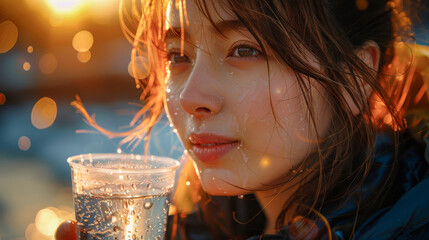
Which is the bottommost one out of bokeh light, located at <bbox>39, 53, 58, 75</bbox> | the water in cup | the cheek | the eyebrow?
the water in cup

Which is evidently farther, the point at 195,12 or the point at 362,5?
the point at 362,5

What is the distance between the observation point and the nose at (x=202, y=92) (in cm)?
127

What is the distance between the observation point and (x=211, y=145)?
4.41ft

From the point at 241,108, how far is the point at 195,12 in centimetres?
32

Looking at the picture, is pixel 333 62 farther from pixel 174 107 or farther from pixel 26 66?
pixel 26 66

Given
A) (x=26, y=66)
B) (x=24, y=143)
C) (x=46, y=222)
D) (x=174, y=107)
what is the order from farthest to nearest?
(x=26, y=66) → (x=24, y=143) → (x=46, y=222) → (x=174, y=107)

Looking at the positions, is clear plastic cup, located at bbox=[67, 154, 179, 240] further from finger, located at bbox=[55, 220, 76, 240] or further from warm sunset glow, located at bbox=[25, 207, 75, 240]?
warm sunset glow, located at bbox=[25, 207, 75, 240]

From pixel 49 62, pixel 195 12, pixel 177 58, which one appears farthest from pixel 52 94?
pixel 195 12

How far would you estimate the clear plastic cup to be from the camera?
1096 mm

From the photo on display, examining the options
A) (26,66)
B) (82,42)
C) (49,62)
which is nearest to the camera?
(49,62)

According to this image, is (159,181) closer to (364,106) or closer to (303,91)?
(303,91)

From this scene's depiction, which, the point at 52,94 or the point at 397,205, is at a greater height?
the point at 52,94

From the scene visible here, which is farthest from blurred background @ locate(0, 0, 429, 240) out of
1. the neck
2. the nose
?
the nose

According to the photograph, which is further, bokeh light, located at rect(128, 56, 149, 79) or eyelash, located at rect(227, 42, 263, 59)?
bokeh light, located at rect(128, 56, 149, 79)
